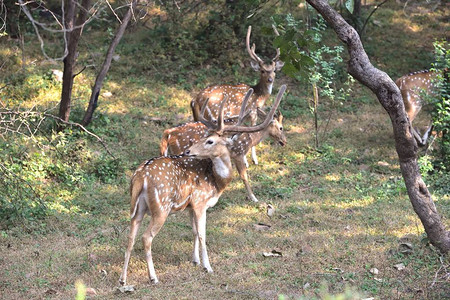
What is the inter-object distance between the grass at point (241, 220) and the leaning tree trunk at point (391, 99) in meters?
0.64

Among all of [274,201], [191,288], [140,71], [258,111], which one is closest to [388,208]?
[274,201]

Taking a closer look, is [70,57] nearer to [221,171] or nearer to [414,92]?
[221,171]

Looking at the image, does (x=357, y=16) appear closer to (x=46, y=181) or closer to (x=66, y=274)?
(x=46, y=181)

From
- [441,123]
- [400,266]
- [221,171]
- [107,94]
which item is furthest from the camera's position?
[107,94]

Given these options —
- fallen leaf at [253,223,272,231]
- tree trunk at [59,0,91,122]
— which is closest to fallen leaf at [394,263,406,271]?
fallen leaf at [253,223,272,231]

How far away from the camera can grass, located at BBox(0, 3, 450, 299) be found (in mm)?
6852

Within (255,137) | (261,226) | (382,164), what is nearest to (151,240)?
(261,226)

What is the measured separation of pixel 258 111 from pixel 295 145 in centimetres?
203

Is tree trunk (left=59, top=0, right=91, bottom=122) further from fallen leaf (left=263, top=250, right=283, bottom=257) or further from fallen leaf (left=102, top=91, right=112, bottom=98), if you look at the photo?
fallen leaf (left=263, top=250, right=283, bottom=257)

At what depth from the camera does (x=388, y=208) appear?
31.0 feet

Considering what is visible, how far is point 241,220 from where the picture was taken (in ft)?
30.4

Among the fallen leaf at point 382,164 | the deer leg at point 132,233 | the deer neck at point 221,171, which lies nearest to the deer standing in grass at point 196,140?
the deer neck at point 221,171

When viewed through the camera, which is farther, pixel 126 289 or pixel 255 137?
pixel 255 137

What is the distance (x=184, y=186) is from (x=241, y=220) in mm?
1989
